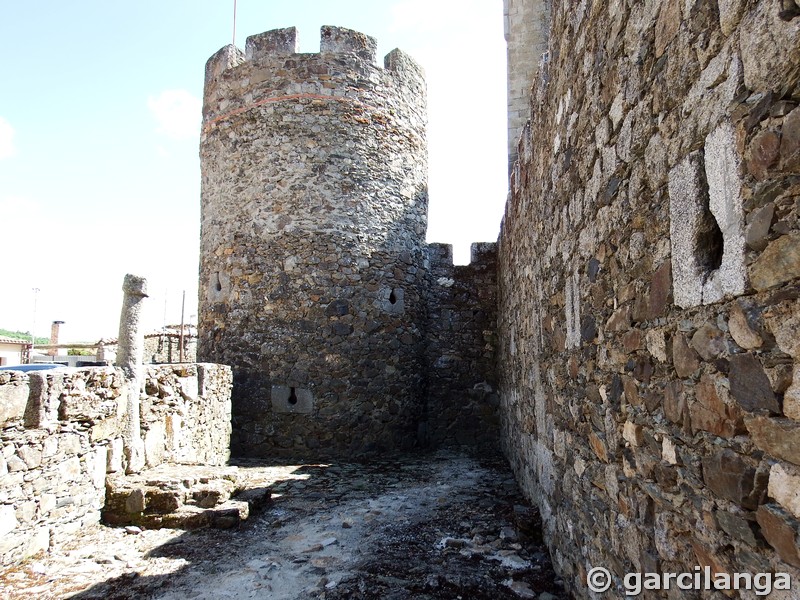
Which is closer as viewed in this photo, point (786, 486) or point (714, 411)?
point (786, 486)

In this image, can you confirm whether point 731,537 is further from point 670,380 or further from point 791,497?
point 670,380

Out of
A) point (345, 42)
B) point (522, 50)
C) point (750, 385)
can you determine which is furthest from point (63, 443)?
point (522, 50)

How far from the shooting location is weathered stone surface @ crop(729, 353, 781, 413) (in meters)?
1.11

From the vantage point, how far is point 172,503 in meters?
4.28

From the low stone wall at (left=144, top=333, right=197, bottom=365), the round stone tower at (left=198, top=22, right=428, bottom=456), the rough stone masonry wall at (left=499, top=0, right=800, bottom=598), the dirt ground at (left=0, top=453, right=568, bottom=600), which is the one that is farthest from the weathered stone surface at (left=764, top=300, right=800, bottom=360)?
the low stone wall at (left=144, top=333, right=197, bottom=365)

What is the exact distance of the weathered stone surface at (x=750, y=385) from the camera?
1.11 m

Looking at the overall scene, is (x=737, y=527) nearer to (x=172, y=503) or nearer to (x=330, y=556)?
(x=330, y=556)

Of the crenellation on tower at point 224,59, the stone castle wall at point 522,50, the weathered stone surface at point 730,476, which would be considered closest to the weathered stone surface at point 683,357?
the weathered stone surface at point 730,476

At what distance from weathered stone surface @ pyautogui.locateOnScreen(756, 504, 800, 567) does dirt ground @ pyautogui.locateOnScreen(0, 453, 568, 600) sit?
2.05m

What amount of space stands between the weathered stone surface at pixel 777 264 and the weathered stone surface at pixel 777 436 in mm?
262

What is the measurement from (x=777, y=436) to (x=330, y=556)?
3145 millimetres

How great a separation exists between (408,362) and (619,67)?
19.2 feet

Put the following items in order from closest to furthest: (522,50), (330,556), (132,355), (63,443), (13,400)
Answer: (13,400)
(330,556)
(63,443)
(132,355)
(522,50)

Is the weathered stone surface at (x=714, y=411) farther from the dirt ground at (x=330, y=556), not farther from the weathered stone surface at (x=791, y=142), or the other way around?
the dirt ground at (x=330, y=556)
